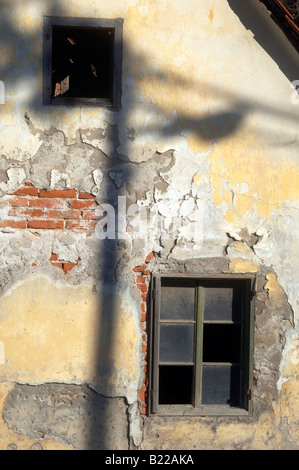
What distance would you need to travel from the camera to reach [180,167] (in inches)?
163

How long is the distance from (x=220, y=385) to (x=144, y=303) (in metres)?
0.95

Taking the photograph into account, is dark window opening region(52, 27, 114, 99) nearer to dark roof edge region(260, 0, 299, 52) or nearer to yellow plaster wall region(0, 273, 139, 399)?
dark roof edge region(260, 0, 299, 52)

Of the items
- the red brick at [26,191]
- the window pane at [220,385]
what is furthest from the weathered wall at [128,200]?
the window pane at [220,385]

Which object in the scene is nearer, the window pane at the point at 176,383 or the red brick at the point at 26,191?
the red brick at the point at 26,191

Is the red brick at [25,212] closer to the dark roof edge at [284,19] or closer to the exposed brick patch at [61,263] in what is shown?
the exposed brick patch at [61,263]

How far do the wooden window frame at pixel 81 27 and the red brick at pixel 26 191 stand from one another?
66 cm

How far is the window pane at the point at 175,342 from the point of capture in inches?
169

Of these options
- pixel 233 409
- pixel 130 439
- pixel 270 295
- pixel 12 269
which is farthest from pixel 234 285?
pixel 12 269

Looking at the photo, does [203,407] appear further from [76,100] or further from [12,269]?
[76,100]

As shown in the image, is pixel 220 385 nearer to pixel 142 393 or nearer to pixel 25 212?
pixel 142 393

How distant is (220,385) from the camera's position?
4.33 m

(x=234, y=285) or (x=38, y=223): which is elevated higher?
(x=38, y=223)

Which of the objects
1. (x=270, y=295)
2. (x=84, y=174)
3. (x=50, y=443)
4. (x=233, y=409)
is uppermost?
(x=84, y=174)

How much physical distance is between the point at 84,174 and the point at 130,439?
6.93 feet
